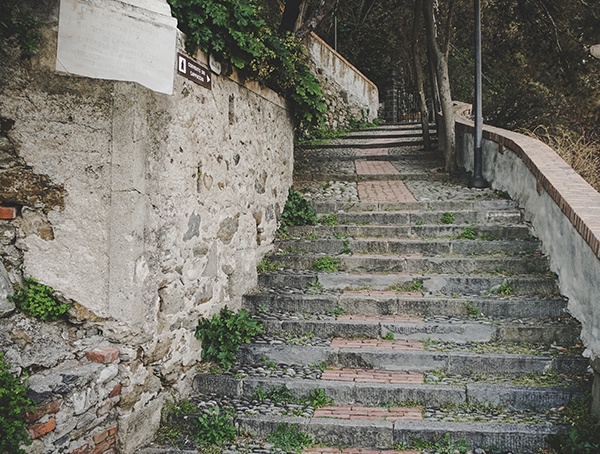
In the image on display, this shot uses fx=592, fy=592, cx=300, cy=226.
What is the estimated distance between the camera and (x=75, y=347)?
3598 millimetres

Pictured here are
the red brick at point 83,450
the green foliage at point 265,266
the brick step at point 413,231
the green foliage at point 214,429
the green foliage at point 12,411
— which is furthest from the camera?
the brick step at point 413,231

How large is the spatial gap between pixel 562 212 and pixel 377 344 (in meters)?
2.03

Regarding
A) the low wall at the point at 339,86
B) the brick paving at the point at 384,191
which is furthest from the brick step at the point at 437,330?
the low wall at the point at 339,86

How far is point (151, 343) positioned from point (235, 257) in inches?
61.2

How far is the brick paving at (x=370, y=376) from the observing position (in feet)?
14.9

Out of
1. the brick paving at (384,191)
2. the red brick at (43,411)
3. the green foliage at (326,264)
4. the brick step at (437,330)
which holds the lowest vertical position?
the red brick at (43,411)

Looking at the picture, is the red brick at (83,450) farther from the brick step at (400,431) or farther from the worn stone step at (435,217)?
the worn stone step at (435,217)

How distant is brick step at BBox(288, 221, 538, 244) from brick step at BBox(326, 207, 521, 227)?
179 millimetres

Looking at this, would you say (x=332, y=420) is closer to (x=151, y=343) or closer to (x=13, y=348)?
(x=151, y=343)

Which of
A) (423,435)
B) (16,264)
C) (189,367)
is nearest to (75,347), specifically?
(16,264)

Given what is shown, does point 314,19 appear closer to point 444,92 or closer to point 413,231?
point 444,92

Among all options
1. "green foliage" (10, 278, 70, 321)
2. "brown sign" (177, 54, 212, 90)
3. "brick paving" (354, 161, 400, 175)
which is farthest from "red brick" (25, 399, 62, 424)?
"brick paving" (354, 161, 400, 175)

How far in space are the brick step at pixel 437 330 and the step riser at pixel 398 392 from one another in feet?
2.29

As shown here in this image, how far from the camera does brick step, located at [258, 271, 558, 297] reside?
18.1 feet
